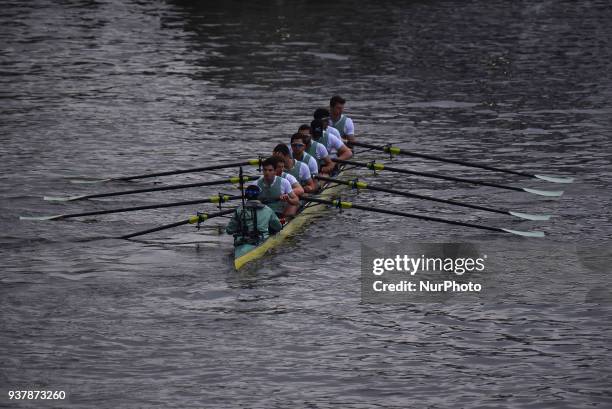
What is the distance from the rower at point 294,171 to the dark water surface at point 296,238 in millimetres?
1285

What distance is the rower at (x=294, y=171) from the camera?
94.3ft

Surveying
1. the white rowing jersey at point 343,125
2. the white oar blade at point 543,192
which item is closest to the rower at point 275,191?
the white oar blade at point 543,192

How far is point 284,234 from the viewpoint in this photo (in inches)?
1105

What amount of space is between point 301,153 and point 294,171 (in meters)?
0.55

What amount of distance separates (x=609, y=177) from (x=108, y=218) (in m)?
14.7

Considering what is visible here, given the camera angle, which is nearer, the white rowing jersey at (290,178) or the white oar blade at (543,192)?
the white rowing jersey at (290,178)

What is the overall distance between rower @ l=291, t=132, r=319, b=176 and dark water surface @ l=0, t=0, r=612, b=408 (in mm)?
1599

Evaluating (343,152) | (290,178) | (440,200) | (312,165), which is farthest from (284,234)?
(343,152)

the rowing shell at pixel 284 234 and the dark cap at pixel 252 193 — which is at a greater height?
the dark cap at pixel 252 193

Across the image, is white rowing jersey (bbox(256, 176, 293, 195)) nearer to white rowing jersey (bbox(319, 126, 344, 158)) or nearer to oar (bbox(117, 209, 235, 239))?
oar (bbox(117, 209, 235, 239))

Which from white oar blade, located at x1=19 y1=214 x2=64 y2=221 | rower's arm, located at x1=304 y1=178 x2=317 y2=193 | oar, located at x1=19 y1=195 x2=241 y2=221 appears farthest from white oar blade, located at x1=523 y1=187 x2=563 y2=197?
white oar blade, located at x1=19 y1=214 x2=64 y2=221

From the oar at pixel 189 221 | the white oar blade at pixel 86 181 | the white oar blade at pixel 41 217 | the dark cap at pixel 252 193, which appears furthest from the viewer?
the white oar blade at pixel 86 181

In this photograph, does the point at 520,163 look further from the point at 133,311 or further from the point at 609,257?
the point at 133,311

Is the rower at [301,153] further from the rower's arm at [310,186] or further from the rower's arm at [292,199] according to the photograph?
the rower's arm at [292,199]
